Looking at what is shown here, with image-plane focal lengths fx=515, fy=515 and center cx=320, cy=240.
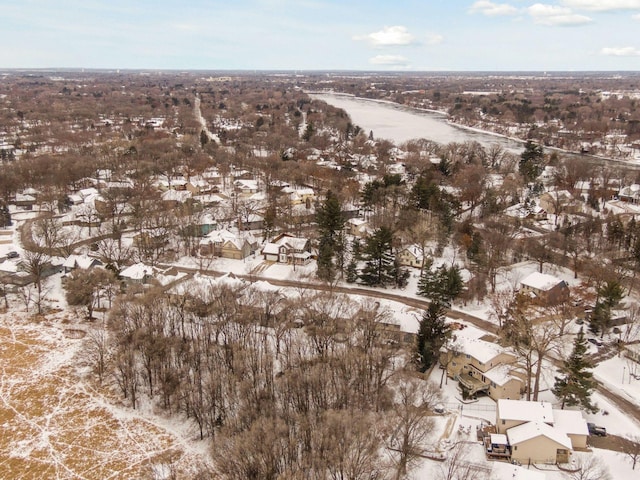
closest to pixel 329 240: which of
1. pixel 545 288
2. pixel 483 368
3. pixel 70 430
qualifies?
pixel 545 288

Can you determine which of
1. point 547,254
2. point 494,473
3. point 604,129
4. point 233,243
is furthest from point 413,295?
point 604,129

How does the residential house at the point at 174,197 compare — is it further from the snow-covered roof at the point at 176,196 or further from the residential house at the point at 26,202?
the residential house at the point at 26,202

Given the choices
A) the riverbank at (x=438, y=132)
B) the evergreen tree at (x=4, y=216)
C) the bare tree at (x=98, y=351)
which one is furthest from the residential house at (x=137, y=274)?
the riverbank at (x=438, y=132)

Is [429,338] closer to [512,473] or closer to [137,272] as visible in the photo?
[512,473]

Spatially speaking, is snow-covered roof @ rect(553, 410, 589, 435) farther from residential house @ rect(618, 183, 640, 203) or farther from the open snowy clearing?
residential house @ rect(618, 183, 640, 203)

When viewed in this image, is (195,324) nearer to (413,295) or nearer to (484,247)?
(413,295)
